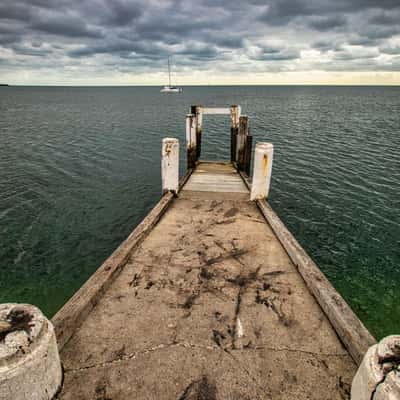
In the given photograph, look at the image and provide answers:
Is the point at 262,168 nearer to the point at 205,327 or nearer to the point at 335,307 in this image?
the point at 335,307

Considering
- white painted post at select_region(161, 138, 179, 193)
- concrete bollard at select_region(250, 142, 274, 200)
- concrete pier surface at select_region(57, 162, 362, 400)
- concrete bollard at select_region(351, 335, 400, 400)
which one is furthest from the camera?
white painted post at select_region(161, 138, 179, 193)

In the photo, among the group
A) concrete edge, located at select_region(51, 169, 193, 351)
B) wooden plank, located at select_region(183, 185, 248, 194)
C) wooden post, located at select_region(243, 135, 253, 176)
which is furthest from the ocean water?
concrete edge, located at select_region(51, 169, 193, 351)

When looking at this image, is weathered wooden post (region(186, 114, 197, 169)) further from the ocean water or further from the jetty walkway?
the jetty walkway

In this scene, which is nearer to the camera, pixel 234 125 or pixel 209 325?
pixel 209 325

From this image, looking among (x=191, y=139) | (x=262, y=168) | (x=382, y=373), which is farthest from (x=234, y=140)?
(x=382, y=373)

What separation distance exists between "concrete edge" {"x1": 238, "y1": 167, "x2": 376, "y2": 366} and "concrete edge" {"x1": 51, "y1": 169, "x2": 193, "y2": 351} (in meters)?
2.67

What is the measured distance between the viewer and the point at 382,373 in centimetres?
173

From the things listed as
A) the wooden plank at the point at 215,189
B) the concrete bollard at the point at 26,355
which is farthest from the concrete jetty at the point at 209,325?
the wooden plank at the point at 215,189

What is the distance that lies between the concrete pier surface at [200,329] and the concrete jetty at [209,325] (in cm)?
1

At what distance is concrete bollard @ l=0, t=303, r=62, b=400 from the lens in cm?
179

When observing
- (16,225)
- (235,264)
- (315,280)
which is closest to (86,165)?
(16,225)

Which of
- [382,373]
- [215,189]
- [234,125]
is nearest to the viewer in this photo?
Answer: [382,373]

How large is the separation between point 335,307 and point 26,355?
3079 millimetres

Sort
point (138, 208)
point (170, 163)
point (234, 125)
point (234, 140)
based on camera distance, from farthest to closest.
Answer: point (234, 140) < point (234, 125) < point (138, 208) < point (170, 163)
